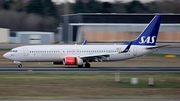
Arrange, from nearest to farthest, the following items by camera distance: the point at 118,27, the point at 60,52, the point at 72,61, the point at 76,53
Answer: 1. the point at 72,61
2. the point at 60,52
3. the point at 76,53
4. the point at 118,27

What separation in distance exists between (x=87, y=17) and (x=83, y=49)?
55.3 m

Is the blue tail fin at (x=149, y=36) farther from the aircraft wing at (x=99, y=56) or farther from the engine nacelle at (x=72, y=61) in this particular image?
the engine nacelle at (x=72, y=61)

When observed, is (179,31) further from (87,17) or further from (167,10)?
(167,10)

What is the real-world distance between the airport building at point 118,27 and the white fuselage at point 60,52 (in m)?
50.4

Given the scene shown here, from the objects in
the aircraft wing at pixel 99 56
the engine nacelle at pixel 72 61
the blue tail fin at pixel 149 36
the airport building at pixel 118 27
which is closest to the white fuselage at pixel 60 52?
the aircraft wing at pixel 99 56

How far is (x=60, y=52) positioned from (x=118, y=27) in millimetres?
53994

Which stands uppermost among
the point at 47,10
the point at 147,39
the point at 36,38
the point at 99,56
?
the point at 47,10

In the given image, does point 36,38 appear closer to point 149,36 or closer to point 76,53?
point 76,53

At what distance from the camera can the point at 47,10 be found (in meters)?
148

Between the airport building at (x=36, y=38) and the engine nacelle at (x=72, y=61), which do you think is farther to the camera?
the airport building at (x=36, y=38)

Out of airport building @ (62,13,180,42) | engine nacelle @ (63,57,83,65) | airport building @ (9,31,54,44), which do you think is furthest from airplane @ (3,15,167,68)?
airport building @ (9,31,54,44)

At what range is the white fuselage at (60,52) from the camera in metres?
47.6

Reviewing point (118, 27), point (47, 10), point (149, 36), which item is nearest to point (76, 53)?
point (149, 36)

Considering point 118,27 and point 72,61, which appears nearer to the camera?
point 72,61
